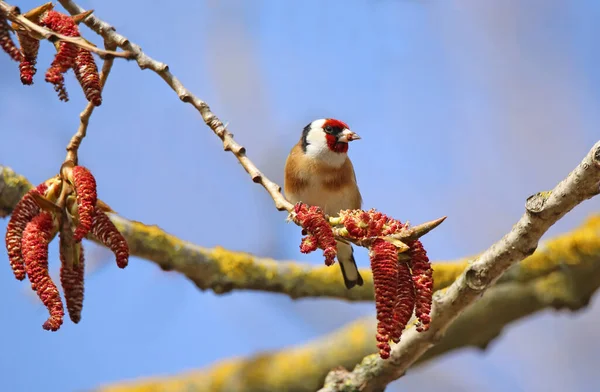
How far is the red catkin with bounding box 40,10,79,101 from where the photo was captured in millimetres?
1503

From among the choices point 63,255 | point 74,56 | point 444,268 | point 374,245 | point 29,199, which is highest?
point 444,268

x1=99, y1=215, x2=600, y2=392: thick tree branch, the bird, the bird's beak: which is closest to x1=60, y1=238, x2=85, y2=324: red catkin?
x1=99, y1=215, x2=600, y2=392: thick tree branch

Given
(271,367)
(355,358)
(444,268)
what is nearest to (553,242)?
(444,268)

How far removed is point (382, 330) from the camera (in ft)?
4.43

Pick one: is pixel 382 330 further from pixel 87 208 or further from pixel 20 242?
pixel 20 242

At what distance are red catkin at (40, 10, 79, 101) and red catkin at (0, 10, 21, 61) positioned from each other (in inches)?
2.6

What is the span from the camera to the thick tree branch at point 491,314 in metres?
3.74

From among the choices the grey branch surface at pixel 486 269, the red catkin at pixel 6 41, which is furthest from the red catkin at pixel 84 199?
the grey branch surface at pixel 486 269

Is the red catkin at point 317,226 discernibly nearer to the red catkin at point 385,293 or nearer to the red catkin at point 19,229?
the red catkin at point 385,293

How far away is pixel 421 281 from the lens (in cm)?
145

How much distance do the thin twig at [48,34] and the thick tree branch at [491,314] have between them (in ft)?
8.52

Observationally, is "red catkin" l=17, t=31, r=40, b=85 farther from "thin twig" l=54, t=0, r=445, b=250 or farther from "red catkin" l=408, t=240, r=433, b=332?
"red catkin" l=408, t=240, r=433, b=332

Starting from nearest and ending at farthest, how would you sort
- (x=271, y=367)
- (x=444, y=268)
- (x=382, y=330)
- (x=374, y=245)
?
(x=382, y=330), (x=374, y=245), (x=444, y=268), (x=271, y=367)

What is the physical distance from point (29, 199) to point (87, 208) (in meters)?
0.20
